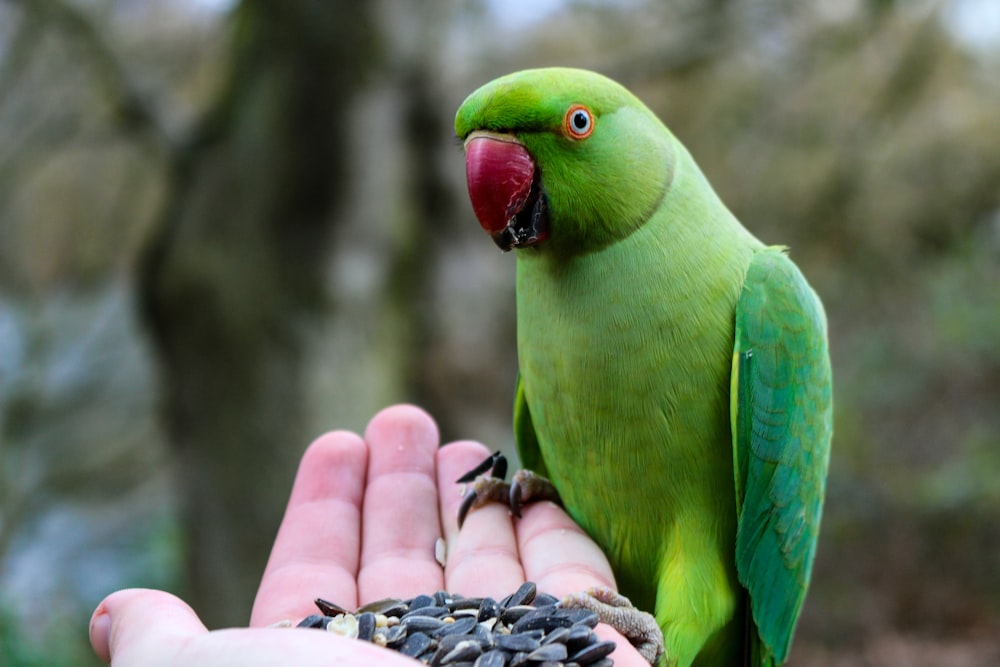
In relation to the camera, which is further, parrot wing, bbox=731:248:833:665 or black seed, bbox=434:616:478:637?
parrot wing, bbox=731:248:833:665

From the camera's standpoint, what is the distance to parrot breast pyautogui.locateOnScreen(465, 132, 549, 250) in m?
2.14

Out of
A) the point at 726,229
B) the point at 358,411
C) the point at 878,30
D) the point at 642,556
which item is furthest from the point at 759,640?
the point at 878,30

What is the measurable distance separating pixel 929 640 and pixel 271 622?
5.88 meters

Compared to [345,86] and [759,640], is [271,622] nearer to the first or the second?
[759,640]

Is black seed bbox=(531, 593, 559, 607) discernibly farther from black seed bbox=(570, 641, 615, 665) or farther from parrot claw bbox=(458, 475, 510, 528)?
parrot claw bbox=(458, 475, 510, 528)

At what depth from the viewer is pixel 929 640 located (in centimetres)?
642

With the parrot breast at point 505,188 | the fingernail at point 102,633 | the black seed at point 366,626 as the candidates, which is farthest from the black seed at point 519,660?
the parrot breast at point 505,188

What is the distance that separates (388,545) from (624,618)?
816 mm

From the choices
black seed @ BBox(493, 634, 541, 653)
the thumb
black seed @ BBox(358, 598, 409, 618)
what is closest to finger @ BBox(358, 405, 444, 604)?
black seed @ BBox(358, 598, 409, 618)

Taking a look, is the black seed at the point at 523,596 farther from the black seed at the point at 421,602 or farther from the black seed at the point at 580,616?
the black seed at the point at 421,602

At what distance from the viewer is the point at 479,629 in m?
1.99

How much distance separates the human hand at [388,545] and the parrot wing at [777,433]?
0.45 m

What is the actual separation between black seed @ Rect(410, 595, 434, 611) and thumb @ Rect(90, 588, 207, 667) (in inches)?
21.4

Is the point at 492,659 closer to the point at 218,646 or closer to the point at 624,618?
the point at 624,618
